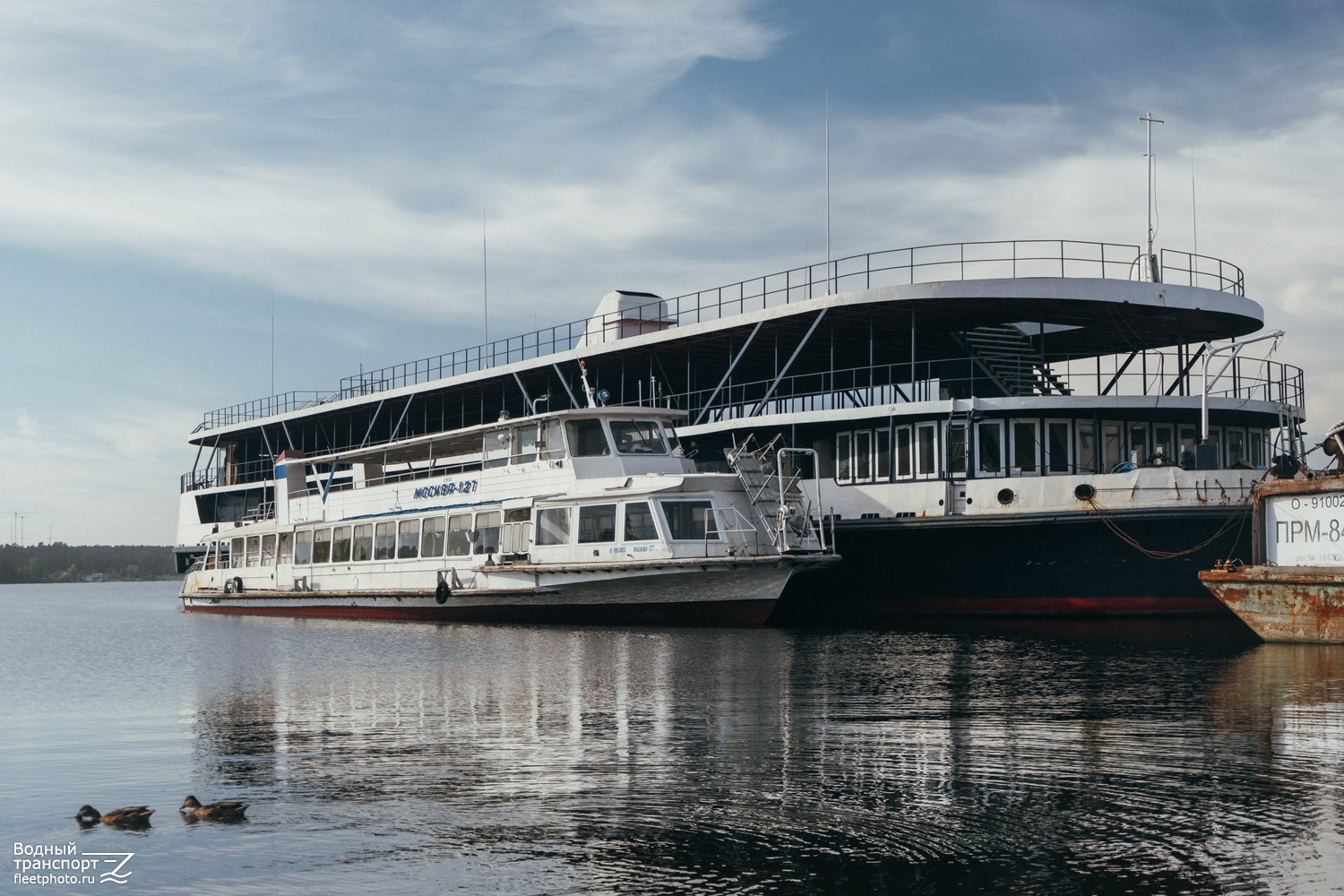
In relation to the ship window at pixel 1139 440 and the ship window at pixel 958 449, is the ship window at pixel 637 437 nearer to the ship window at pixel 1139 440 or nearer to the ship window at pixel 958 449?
the ship window at pixel 958 449

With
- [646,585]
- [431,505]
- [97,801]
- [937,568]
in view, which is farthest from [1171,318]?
[97,801]

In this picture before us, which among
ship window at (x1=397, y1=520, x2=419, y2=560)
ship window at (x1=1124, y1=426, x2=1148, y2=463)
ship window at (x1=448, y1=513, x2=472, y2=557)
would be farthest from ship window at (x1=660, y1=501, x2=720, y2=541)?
ship window at (x1=1124, y1=426, x2=1148, y2=463)

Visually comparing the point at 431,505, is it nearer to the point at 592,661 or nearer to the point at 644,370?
the point at 644,370

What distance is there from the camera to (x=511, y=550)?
31312 millimetres

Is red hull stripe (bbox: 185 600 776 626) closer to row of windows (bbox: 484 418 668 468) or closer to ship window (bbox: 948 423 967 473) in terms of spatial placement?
row of windows (bbox: 484 418 668 468)

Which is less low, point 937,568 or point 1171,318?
point 1171,318

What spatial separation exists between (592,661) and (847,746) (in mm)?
9446

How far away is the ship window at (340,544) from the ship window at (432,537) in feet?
15.0

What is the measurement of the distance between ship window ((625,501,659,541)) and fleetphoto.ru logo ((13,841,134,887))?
18785mm

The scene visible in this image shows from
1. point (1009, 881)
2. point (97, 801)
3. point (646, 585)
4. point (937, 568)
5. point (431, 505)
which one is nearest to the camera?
point (1009, 881)

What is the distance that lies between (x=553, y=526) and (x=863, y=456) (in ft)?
27.6

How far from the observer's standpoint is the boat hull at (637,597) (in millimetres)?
27109

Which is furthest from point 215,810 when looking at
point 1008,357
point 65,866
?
point 1008,357

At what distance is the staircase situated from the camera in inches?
1331
